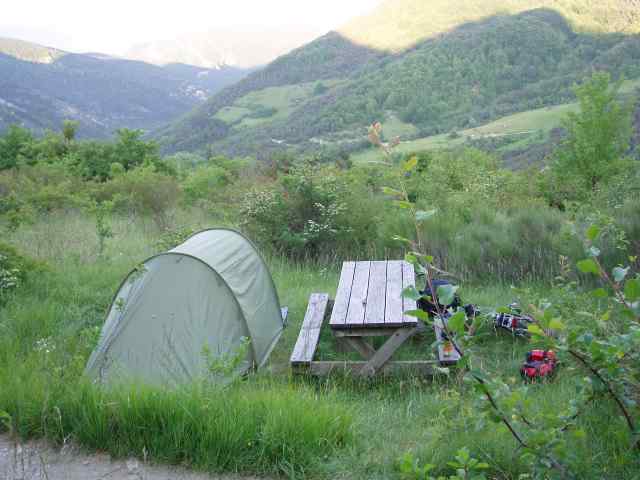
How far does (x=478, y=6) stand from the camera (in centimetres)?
14038

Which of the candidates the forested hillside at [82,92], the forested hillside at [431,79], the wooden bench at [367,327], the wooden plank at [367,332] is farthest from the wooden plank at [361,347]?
the forested hillside at [82,92]

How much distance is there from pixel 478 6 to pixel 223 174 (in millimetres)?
139106

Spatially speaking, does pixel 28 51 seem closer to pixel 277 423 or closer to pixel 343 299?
pixel 343 299

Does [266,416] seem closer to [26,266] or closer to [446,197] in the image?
[26,266]

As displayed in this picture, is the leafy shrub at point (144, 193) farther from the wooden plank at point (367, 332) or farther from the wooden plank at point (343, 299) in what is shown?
the wooden plank at point (367, 332)

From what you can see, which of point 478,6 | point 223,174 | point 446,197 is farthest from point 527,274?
point 478,6

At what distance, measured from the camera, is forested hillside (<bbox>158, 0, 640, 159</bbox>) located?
A: 8612 centimetres

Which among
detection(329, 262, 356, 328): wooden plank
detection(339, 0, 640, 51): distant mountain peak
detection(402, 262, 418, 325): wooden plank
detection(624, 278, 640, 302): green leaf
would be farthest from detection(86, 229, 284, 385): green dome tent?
detection(339, 0, 640, 51): distant mountain peak

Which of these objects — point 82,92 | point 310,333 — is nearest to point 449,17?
point 82,92

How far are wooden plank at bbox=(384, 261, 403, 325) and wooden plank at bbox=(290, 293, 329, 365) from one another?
0.70 metres

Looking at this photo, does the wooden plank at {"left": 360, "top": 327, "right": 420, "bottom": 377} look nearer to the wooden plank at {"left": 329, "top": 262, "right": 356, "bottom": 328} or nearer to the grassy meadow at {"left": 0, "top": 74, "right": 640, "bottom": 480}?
the grassy meadow at {"left": 0, "top": 74, "right": 640, "bottom": 480}

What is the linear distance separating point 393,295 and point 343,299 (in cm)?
45

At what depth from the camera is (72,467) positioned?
3232 millimetres

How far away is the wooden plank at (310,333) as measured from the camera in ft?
15.5
